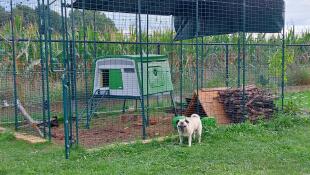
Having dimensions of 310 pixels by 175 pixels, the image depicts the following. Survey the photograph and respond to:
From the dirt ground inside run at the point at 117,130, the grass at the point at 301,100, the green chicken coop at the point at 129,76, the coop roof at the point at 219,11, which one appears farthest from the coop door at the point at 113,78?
the grass at the point at 301,100

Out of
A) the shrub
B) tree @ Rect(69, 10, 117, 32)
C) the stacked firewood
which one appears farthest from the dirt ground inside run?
the shrub

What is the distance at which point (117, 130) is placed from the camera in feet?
27.3

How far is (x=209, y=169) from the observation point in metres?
5.45

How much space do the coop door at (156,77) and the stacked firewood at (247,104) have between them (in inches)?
56.9

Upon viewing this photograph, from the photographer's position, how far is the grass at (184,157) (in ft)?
17.9

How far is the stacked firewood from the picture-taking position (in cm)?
885

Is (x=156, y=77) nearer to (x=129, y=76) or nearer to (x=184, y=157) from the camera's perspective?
(x=129, y=76)

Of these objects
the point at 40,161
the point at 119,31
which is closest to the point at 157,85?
the point at 119,31

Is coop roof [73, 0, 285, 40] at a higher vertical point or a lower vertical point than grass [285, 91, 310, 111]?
higher

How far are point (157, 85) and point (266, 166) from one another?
3.65 m

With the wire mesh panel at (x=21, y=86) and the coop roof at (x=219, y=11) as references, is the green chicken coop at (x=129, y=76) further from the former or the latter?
the wire mesh panel at (x=21, y=86)

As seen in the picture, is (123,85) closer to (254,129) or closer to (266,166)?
(254,129)

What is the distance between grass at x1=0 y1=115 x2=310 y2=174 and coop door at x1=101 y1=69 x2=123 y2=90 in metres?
2.02

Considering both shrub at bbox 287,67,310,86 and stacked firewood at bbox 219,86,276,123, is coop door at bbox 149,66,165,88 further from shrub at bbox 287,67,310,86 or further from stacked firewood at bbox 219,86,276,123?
shrub at bbox 287,67,310,86
